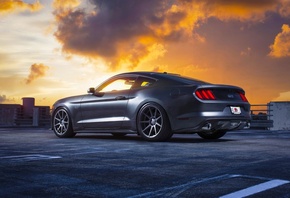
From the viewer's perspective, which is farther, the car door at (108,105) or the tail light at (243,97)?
the car door at (108,105)

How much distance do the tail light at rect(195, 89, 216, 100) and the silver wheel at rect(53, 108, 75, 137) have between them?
3693mm

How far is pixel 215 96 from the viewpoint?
912 cm

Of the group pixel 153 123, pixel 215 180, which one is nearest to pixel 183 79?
pixel 153 123

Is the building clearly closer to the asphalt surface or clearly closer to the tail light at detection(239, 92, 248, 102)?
the tail light at detection(239, 92, 248, 102)

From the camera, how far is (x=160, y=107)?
923cm

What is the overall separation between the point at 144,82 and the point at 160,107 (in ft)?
3.27

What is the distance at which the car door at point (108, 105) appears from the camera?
32.7 feet

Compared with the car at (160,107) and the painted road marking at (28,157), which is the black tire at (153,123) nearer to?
the car at (160,107)

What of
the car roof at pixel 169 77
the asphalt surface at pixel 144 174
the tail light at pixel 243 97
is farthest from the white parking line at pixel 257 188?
the tail light at pixel 243 97

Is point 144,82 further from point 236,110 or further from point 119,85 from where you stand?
point 236,110

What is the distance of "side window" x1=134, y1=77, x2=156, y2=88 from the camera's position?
32.2ft

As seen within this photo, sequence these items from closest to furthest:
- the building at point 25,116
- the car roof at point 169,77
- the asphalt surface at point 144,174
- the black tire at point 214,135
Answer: the asphalt surface at point 144,174, the car roof at point 169,77, the black tire at point 214,135, the building at point 25,116

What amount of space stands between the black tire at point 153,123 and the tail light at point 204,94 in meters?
0.80

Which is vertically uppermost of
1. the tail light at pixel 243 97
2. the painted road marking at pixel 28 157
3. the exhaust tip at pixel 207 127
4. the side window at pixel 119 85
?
the side window at pixel 119 85
